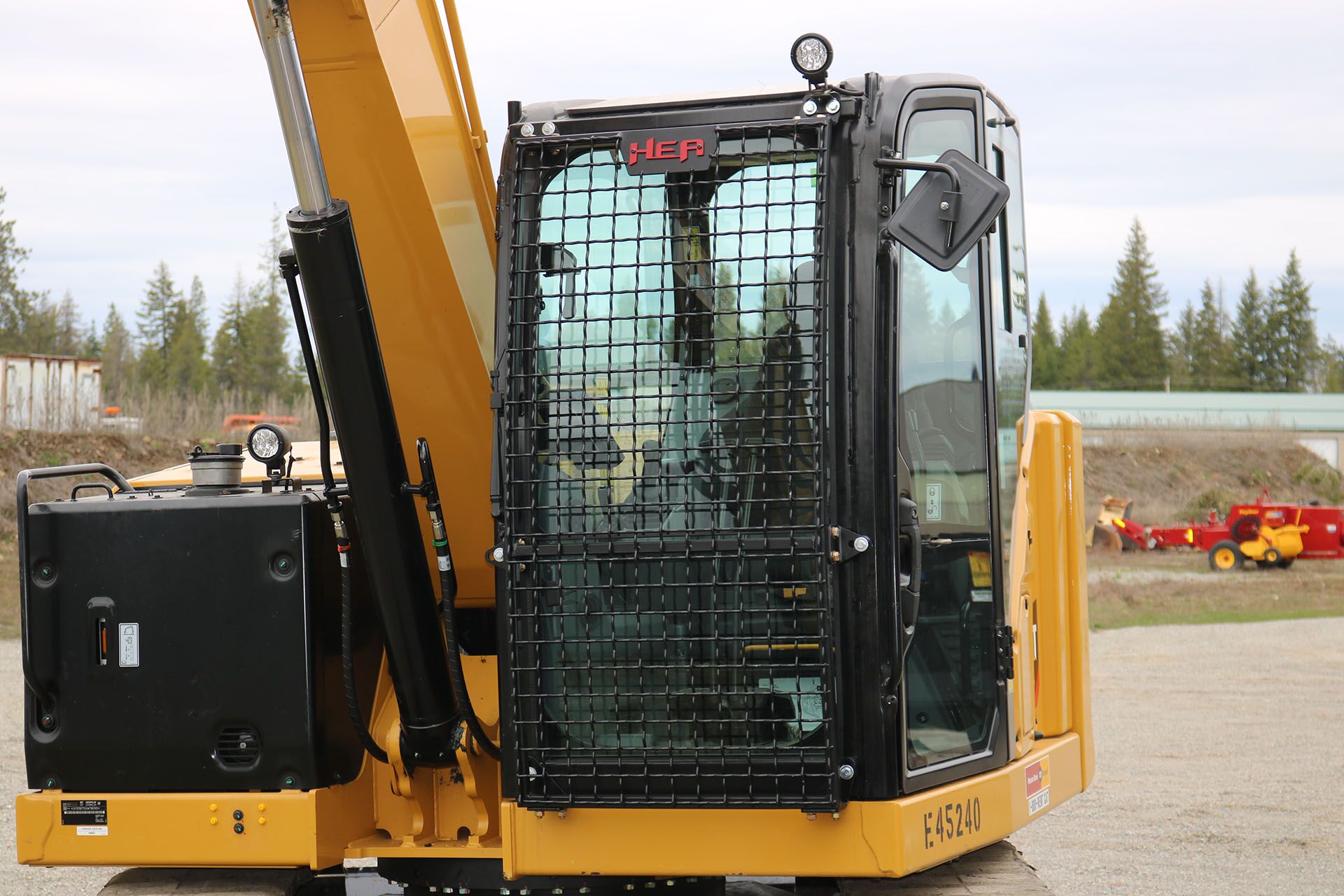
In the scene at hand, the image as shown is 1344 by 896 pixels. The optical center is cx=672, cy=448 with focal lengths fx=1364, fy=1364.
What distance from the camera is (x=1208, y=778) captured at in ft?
32.8

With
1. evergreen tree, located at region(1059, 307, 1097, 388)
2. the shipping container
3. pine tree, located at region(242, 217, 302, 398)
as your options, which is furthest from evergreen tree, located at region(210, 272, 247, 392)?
evergreen tree, located at region(1059, 307, 1097, 388)

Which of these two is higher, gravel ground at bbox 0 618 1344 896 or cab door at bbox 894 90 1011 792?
cab door at bbox 894 90 1011 792

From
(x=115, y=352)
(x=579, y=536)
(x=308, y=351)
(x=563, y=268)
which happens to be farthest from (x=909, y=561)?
(x=115, y=352)

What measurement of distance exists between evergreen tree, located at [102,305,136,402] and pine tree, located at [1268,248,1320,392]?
64930mm

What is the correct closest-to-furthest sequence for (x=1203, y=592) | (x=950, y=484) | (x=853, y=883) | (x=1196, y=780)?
(x=853, y=883) < (x=950, y=484) < (x=1196, y=780) < (x=1203, y=592)

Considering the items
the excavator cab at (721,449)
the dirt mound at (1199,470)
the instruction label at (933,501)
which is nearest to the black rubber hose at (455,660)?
the excavator cab at (721,449)

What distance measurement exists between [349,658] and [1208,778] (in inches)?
320

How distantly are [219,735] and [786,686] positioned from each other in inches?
62.6

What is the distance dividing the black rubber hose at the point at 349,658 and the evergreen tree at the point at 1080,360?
85.4 meters

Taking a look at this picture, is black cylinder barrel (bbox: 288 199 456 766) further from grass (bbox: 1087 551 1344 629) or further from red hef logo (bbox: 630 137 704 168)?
grass (bbox: 1087 551 1344 629)

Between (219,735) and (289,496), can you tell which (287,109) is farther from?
(219,735)

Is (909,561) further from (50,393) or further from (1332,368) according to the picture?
(1332,368)

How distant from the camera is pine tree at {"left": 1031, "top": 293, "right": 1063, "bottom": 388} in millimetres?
88938

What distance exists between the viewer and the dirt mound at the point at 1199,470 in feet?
144
